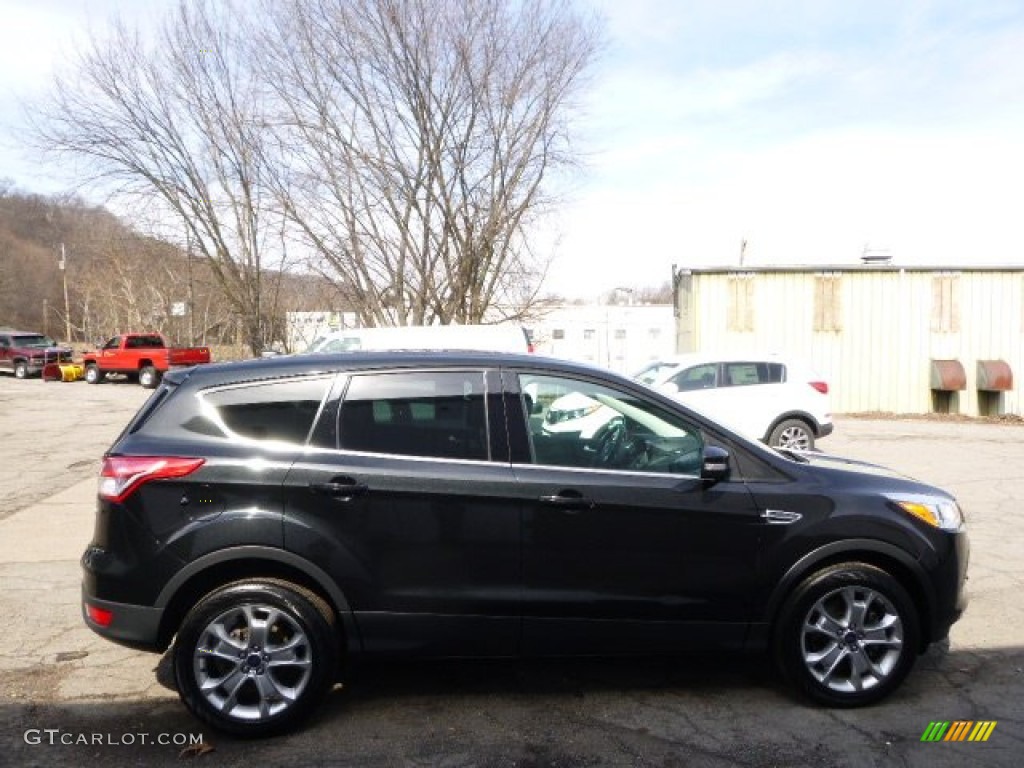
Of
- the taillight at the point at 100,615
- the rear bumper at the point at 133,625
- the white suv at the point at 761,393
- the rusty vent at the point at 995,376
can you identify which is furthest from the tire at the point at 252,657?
the rusty vent at the point at 995,376

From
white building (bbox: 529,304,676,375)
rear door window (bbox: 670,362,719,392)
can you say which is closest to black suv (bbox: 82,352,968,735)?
rear door window (bbox: 670,362,719,392)

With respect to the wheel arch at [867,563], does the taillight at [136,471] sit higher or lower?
higher

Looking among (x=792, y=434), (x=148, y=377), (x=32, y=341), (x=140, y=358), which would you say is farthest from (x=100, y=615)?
(x=32, y=341)

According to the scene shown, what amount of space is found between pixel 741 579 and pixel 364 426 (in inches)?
73.7

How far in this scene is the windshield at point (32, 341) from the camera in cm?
3394

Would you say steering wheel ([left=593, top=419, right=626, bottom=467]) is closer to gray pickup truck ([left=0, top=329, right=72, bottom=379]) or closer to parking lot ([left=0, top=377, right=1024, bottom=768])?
parking lot ([left=0, top=377, right=1024, bottom=768])

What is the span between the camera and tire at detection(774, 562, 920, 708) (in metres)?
3.71

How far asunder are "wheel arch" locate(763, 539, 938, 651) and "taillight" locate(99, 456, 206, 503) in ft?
8.85

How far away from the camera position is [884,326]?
21000 millimetres

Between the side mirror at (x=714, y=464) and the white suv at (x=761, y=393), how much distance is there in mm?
8082

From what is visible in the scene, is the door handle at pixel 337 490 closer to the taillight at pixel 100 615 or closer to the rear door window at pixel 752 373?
the taillight at pixel 100 615

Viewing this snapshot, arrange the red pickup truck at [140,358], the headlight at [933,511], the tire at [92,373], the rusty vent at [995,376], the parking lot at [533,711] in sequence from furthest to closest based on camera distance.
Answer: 1. the tire at [92,373]
2. the red pickup truck at [140,358]
3. the rusty vent at [995,376]
4. the headlight at [933,511]
5. the parking lot at [533,711]

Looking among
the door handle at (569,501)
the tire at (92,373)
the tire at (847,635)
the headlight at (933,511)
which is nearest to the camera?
the door handle at (569,501)

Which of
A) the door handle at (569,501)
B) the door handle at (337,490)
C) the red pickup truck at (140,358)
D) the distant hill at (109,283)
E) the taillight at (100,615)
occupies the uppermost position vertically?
the distant hill at (109,283)
